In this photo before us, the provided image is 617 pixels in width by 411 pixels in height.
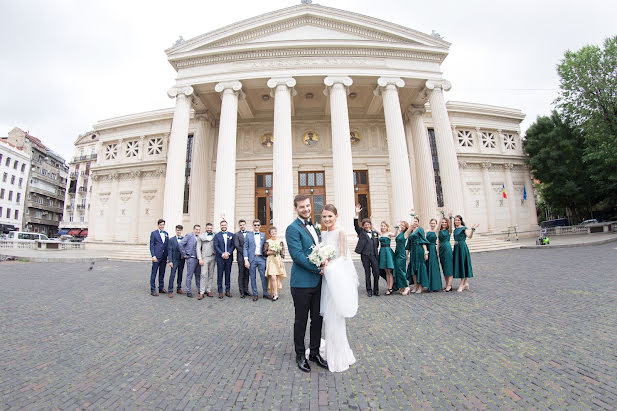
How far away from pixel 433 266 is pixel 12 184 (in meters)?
56.4

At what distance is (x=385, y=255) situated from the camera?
270 inches

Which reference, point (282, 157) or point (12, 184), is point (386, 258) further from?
point (12, 184)

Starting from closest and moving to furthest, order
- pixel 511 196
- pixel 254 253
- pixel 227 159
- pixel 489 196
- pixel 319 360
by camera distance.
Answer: pixel 319 360, pixel 254 253, pixel 227 159, pixel 489 196, pixel 511 196

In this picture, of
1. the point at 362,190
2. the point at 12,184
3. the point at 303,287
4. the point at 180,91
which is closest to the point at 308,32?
the point at 180,91

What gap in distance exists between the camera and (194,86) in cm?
1786

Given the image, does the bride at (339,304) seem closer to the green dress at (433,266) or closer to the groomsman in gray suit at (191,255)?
the green dress at (433,266)

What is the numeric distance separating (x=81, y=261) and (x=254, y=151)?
42.9 feet

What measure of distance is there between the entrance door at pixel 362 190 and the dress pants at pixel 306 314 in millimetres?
18471

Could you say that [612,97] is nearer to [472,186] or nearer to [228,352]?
[472,186]

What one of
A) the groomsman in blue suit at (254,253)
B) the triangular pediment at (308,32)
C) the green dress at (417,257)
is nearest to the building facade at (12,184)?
the triangular pediment at (308,32)

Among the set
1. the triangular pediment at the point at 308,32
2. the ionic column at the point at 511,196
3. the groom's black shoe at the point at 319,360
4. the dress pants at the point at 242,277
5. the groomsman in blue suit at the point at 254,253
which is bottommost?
the groom's black shoe at the point at 319,360

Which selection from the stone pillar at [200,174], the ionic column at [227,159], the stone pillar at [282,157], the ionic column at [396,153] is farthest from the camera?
the stone pillar at [200,174]

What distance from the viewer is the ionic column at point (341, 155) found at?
1492cm

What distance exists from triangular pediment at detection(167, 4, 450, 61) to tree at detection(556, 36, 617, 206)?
36.7 feet
